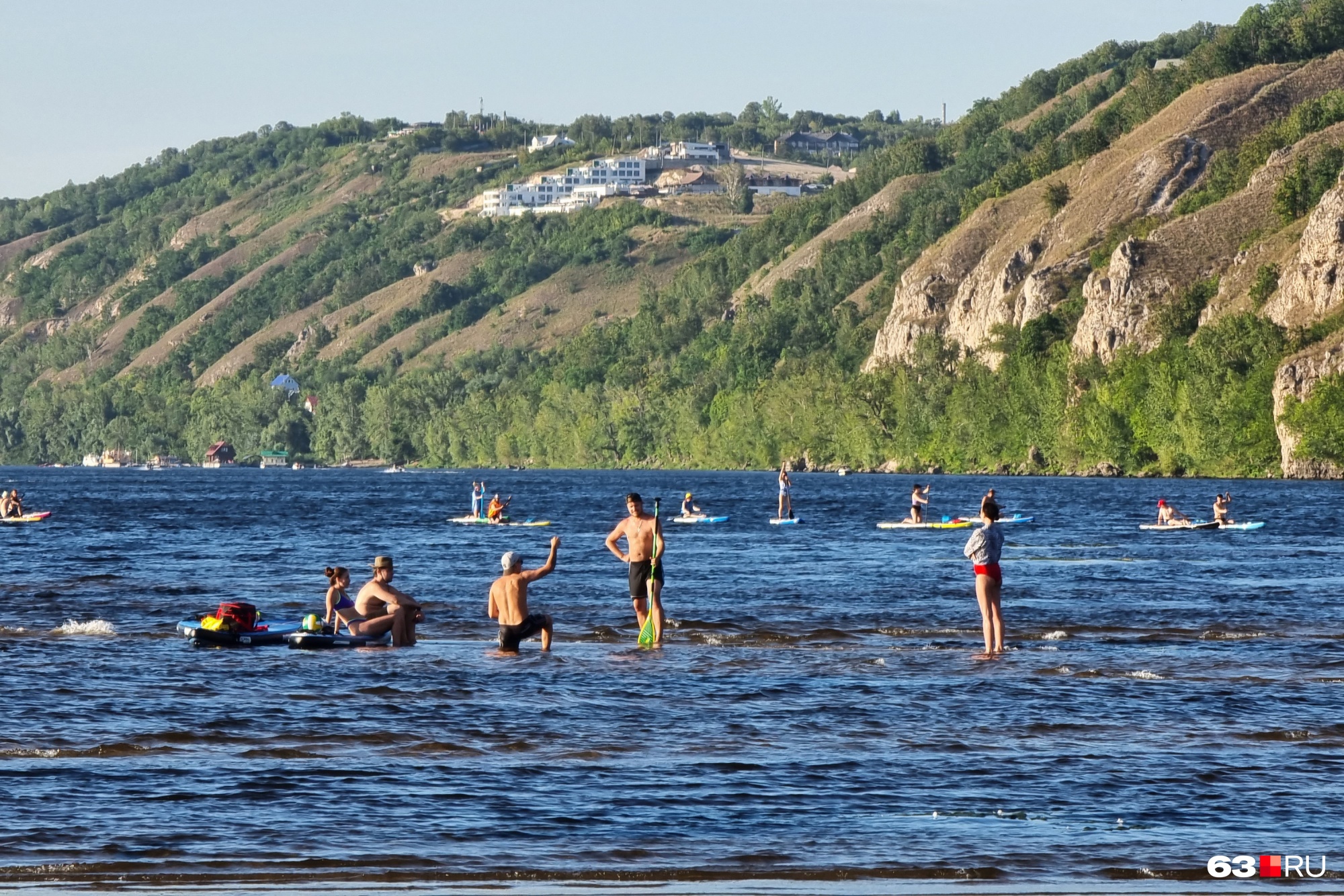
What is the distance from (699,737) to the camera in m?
24.2

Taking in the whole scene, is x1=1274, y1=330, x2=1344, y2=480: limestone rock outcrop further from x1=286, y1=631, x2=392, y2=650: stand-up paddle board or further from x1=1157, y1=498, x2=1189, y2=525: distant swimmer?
x1=286, y1=631, x2=392, y2=650: stand-up paddle board

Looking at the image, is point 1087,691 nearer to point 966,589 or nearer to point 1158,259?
point 966,589

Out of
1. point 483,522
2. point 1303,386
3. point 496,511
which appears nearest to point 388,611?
point 496,511

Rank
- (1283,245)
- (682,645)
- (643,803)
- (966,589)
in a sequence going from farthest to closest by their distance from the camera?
(1283,245) < (966,589) < (682,645) < (643,803)

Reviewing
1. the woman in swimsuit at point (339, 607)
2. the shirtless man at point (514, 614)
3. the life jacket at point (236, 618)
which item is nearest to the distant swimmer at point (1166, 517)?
the woman in swimsuit at point (339, 607)

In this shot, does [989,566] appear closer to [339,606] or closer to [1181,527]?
[339,606]

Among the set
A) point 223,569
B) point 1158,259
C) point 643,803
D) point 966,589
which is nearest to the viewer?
point 643,803

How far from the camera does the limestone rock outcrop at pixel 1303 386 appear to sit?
466 feet

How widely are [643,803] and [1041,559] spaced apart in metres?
44.8

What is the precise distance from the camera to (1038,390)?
593ft

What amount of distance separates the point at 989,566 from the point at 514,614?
8270 mm

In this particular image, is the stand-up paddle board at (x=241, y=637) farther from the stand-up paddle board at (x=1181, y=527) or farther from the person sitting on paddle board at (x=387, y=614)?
the stand-up paddle board at (x=1181, y=527)

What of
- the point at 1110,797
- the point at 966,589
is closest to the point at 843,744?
the point at 1110,797

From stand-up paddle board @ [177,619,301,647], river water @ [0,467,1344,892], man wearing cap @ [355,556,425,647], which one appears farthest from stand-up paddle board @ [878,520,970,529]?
stand-up paddle board @ [177,619,301,647]
